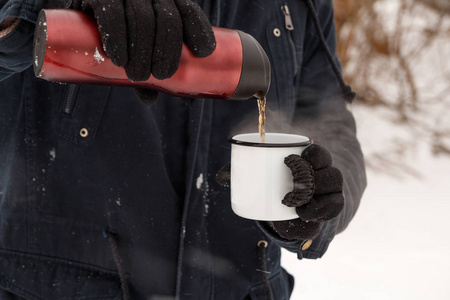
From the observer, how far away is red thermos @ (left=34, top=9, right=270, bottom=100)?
682 mm

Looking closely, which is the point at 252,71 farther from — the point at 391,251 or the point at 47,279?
the point at 391,251

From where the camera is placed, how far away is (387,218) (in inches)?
136

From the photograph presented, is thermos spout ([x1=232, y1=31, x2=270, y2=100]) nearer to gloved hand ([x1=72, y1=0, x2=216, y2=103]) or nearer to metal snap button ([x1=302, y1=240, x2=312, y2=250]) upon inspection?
gloved hand ([x1=72, y1=0, x2=216, y2=103])

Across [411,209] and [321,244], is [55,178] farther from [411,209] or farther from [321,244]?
[411,209]

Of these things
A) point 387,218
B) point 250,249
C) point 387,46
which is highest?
point 250,249

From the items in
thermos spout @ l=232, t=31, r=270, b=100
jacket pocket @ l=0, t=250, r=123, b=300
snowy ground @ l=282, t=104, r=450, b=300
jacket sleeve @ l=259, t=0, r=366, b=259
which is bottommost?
snowy ground @ l=282, t=104, r=450, b=300

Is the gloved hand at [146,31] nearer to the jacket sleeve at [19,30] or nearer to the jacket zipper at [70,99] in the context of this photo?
the jacket sleeve at [19,30]

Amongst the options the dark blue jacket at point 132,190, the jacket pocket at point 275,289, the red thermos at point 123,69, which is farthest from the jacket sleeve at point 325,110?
the red thermos at point 123,69

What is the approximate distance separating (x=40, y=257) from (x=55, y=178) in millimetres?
194

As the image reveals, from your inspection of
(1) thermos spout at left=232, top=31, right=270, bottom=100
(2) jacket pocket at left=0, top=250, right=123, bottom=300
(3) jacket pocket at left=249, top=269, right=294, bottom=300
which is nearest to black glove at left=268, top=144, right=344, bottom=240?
(1) thermos spout at left=232, top=31, right=270, bottom=100

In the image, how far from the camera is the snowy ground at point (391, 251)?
2.57 m

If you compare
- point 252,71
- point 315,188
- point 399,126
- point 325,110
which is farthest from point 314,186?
point 399,126

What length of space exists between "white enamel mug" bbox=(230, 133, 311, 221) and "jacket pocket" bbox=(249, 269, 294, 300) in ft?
1.42

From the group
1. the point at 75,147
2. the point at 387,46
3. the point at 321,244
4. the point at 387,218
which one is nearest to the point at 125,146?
the point at 75,147
